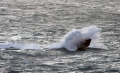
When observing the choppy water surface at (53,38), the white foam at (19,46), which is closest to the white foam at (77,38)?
the choppy water surface at (53,38)

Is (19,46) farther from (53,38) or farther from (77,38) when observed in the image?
(53,38)

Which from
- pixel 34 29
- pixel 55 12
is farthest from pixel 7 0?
pixel 34 29

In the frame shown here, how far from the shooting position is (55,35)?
18234mm

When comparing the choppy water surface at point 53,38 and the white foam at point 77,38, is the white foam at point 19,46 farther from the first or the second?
the white foam at point 77,38

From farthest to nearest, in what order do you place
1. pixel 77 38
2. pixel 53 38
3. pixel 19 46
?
pixel 53 38
pixel 19 46
pixel 77 38

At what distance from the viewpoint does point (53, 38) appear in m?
17.3

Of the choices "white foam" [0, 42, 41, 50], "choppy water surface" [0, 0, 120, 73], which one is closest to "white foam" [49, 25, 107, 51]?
"choppy water surface" [0, 0, 120, 73]

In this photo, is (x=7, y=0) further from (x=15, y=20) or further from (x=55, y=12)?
(x=15, y=20)

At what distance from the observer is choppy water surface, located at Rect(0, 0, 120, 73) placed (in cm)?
1182

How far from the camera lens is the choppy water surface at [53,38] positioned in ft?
38.8

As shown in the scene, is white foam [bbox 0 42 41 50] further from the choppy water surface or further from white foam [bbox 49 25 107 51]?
white foam [bbox 49 25 107 51]

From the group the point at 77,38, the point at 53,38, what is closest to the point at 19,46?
the point at 77,38

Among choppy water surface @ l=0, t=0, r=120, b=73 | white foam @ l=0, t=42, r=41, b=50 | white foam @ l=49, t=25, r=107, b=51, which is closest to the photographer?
choppy water surface @ l=0, t=0, r=120, b=73

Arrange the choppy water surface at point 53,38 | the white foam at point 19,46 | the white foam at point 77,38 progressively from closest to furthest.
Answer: the choppy water surface at point 53,38 → the white foam at point 77,38 → the white foam at point 19,46
